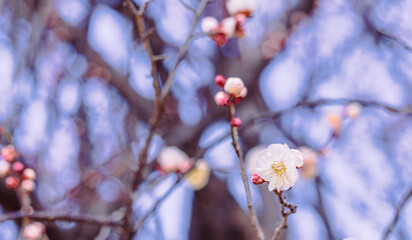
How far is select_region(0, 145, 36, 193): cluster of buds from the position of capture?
1297 millimetres

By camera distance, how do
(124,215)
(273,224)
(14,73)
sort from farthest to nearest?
(14,73)
(273,224)
(124,215)

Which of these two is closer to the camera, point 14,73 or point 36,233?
point 36,233

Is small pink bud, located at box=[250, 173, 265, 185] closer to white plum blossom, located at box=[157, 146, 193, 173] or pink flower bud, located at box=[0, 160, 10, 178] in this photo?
white plum blossom, located at box=[157, 146, 193, 173]

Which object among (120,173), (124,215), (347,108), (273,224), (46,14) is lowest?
(273,224)

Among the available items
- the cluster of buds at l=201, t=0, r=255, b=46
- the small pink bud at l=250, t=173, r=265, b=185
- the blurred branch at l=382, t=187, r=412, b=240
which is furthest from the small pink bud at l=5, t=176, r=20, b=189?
the blurred branch at l=382, t=187, r=412, b=240

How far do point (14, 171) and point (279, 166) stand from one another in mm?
1152

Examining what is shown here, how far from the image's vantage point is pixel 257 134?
84.2 inches

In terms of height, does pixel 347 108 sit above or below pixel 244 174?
below

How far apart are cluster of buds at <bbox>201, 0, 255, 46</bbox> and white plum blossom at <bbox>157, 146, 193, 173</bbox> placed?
2.01ft

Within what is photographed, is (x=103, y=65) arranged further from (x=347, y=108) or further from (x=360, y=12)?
(x=360, y=12)

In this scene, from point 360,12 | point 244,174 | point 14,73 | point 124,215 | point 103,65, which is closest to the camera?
point 244,174

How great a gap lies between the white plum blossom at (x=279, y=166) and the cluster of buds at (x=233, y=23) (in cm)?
54

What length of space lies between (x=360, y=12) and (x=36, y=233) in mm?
2404

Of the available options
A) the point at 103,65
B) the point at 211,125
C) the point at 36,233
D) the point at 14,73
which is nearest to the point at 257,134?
the point at 211,125
